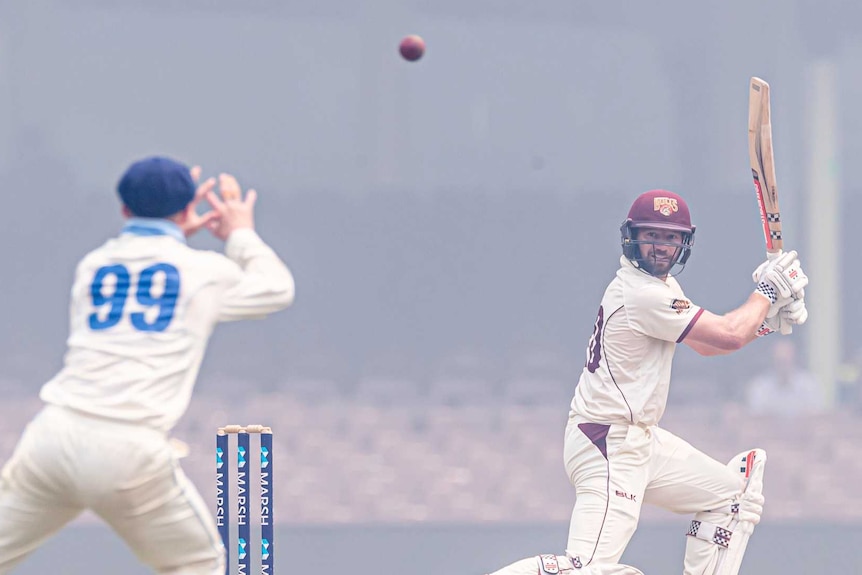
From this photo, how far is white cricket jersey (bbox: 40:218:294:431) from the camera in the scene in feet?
11.8

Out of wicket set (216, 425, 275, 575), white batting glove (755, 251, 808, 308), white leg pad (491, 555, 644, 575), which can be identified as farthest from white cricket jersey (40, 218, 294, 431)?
white batting glove (755, 251, 808, 308)

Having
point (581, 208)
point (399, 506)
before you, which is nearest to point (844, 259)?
point (581, 208)

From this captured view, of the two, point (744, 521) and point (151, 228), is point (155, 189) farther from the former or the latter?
point (744, 521)

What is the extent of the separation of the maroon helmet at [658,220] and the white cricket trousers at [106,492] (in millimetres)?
1818

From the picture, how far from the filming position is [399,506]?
10617 mm

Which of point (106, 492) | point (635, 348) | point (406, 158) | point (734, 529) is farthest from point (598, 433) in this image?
point (406, 158)

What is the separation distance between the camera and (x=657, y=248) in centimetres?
486

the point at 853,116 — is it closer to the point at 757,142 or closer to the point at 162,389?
the point at 757,142

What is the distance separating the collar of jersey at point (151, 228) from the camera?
12.4 ft

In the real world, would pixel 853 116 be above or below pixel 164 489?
above

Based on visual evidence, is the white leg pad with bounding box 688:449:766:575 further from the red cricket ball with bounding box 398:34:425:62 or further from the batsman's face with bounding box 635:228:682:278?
the red cricket ball with bounding box 398:34:425:62

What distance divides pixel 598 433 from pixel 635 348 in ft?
0.97

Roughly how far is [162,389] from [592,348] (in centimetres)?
176

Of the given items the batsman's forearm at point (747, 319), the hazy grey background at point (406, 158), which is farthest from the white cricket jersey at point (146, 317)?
the hazy grey background at point (406, 158)
